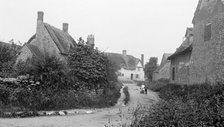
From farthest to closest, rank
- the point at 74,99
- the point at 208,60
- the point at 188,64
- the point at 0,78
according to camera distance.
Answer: the point at 188,64
the point at 208,60
the point at 74,99
the point at 0,78

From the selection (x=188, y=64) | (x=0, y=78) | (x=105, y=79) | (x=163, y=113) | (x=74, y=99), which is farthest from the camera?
(x=188, y=64)

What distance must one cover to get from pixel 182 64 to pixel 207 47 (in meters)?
7.09

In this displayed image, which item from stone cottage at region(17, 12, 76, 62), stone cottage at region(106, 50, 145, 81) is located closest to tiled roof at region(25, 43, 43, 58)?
stone cottage at region(17, 12, 76, 62)

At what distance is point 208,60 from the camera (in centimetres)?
1992

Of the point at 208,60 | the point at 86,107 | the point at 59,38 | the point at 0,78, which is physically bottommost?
the point at 86,107

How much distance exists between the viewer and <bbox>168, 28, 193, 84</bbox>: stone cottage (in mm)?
25498

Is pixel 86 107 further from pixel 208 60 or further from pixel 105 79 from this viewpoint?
pixel 208 60

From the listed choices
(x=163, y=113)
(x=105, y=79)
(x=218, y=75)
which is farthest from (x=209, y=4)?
(x=163, y=113)

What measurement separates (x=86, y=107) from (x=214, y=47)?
396 inches

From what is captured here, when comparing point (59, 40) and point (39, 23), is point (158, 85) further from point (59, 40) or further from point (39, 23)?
point (39, 23)

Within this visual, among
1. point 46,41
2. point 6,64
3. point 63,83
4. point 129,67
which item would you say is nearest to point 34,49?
point 46,41

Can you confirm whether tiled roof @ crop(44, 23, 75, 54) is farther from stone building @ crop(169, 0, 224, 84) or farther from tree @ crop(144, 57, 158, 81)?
tree @ crop(144, 57, 158, 81)

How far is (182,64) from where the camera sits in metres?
27.2

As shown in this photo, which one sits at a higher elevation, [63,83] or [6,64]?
[6,64]
